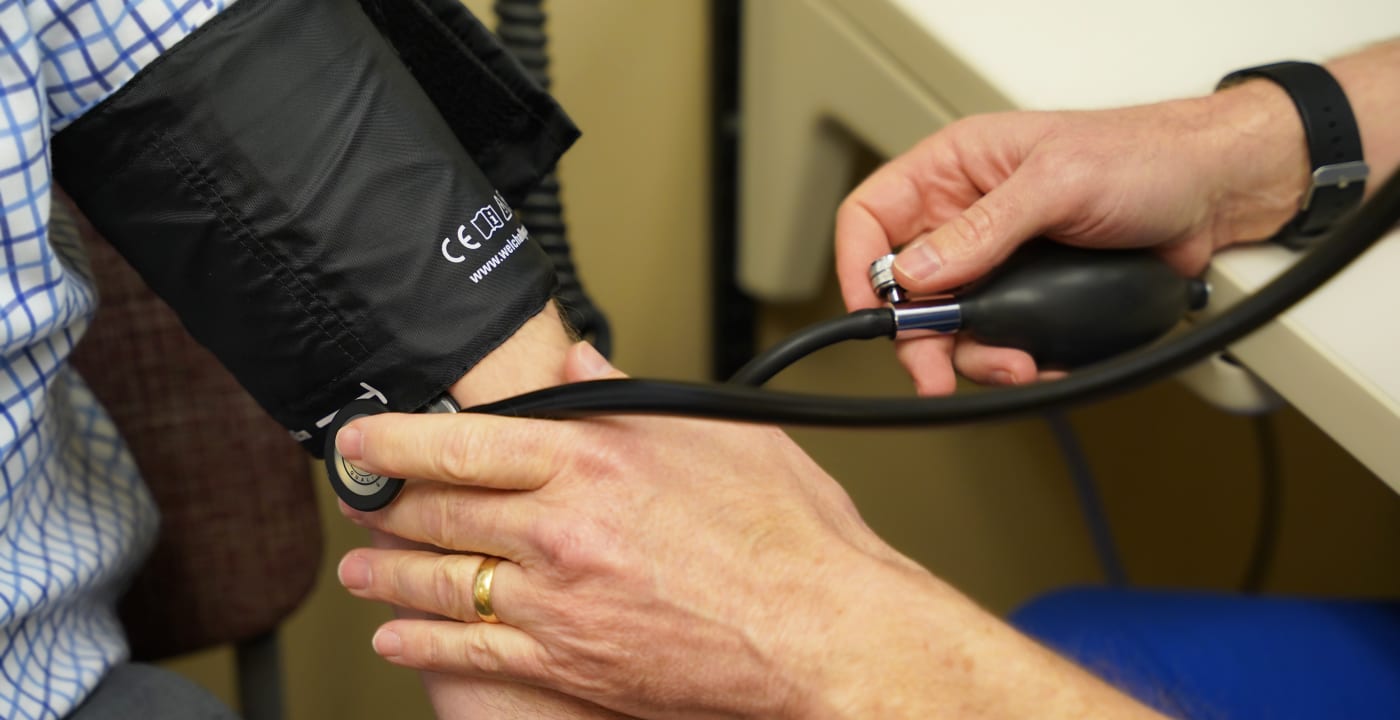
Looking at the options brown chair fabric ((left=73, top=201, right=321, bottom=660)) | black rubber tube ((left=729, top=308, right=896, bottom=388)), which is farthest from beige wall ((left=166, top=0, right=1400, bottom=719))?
black rubber tube ((left=729, top=308, right=896, bottom=388))

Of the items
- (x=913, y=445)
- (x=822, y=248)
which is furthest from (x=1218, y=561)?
(x=822, y=248)

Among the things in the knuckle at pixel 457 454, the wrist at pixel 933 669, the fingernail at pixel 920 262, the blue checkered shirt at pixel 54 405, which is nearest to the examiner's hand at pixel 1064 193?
the fingernail at pixel 920 262

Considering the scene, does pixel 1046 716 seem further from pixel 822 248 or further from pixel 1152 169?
pixel 822 248

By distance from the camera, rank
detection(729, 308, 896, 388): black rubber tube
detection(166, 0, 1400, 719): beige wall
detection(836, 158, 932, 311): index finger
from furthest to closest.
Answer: detection(166, 0, 1400, 719): beige wall, detection(836, 158, 932, 311): index finger, detection(729, 308, 896, 388): black rubber tube

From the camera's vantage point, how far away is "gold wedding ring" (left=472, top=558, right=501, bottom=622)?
51 centimetres

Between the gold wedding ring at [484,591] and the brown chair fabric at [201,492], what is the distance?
11.6 inches

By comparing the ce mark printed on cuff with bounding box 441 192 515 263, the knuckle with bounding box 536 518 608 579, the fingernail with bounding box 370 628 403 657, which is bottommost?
the fingernail with bounding box 370 628 403 657

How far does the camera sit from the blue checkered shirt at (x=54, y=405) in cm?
46

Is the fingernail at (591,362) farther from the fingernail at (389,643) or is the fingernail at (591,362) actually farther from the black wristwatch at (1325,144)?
the black wristwatch at (1325,144)

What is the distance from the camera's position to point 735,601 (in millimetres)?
504

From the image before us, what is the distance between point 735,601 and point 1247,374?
0.34 m

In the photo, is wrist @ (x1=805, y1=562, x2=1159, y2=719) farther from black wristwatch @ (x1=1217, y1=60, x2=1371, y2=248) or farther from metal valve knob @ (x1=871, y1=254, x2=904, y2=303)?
black wristwatch @ (x1=1217, y1=60, x2=1371, y2=248)

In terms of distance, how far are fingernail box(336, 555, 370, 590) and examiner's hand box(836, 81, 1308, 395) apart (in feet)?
0.98

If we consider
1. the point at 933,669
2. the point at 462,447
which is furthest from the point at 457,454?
the point at 933,669
